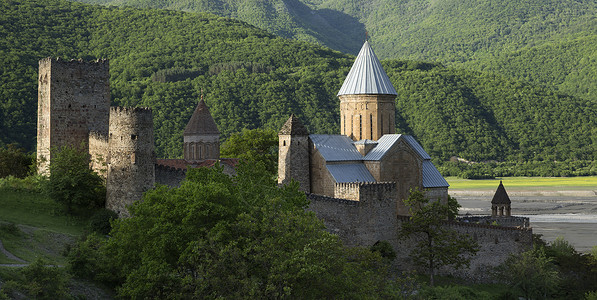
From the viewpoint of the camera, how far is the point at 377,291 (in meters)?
20.7

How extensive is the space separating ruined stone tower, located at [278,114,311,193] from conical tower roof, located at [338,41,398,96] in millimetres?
5132

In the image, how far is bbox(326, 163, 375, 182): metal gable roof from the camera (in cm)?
3309

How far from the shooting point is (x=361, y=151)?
35344mm

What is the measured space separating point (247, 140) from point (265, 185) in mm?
22841

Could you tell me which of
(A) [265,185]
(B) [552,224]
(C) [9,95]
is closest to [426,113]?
(B) [552,224]

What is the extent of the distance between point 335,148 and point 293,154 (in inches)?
107

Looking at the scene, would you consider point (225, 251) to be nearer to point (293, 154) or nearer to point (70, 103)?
point (293, 154)

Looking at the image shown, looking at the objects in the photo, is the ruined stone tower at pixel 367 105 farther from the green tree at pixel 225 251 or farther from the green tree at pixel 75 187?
the green tree at pixel 225 251

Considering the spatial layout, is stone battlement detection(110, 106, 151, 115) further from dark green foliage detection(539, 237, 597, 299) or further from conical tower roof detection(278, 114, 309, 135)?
dark green foliage detection(539, 237, 597, 299)

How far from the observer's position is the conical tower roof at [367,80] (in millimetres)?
36688

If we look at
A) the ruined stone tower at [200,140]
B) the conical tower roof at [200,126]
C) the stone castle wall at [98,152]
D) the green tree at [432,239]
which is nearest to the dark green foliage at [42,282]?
the stone castle wall at [98,152]

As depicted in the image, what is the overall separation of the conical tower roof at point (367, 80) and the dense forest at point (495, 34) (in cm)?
9440

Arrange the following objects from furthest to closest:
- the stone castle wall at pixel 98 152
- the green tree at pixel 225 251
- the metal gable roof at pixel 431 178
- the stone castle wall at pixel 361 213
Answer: the metal gable roof at pixel 431 178 → the stone castle wall at pixel 98 152 → the stone castle wall at pixel 361 213 → the green tree at pixel 225 251

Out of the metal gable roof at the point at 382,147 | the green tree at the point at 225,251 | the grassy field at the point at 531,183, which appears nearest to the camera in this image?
the green tree at the point at 225,251
